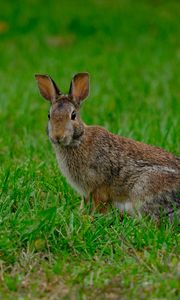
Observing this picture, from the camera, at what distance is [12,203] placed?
212 inches

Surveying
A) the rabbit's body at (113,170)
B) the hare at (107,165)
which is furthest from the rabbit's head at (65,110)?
the rabbit's body at (113,170)

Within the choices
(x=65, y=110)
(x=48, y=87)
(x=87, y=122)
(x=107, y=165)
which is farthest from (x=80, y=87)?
(x=87, y=122)

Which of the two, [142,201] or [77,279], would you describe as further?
[142,201]

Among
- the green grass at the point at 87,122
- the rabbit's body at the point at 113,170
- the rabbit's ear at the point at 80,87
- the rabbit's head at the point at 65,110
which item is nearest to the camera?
the green grass at the point at 87,122

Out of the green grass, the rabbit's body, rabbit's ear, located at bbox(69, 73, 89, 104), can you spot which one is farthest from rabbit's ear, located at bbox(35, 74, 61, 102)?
the green grass

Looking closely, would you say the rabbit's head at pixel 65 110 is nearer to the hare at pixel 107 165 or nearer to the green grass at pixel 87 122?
the hare at pixel 107 165

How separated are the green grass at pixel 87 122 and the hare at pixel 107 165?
213 mm

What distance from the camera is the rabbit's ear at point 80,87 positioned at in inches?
236

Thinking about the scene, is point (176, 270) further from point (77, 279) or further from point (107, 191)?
Answer: point (107, 191)

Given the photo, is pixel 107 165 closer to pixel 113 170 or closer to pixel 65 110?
pixel 113 170

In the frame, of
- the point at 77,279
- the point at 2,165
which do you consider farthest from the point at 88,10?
the point at 77,279

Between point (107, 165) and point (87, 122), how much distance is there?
97.8 inches

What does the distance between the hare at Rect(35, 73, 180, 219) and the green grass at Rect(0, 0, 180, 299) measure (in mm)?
213

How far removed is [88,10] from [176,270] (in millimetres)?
12419
